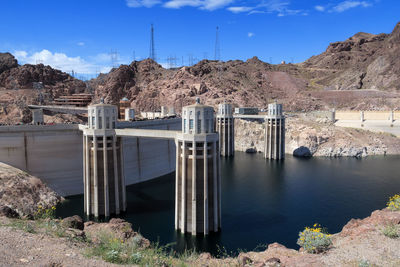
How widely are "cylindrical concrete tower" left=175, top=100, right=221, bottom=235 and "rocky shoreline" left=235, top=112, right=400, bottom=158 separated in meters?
55.6

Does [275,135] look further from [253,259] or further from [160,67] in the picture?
[160,67]

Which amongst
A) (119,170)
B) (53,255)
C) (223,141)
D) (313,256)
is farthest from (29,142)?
(223,141)

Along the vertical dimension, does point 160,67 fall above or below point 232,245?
above

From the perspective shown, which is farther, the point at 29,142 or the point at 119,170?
the point at 29,142

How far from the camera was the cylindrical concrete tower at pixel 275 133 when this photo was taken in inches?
2936

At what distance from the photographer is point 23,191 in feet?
123

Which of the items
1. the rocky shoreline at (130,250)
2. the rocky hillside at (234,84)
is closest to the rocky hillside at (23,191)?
the rocky shoreline at (130,250)

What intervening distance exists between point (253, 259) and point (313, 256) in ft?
11.2

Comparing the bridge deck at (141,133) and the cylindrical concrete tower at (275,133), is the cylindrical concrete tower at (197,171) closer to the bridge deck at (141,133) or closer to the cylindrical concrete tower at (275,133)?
the bridge deck at (141,133)

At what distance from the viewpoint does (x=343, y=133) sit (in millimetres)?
84000

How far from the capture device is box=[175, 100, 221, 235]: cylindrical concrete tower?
29953mm

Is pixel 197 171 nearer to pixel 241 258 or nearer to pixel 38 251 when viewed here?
pixel 241 258

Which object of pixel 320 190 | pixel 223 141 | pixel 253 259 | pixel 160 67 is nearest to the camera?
pixel 253 259

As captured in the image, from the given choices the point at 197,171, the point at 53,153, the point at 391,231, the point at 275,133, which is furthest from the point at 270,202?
the point at 275,133
